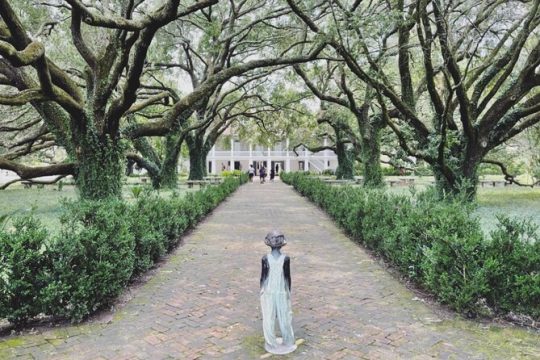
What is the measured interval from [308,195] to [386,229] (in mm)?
12400

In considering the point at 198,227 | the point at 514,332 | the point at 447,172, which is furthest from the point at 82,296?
the point at 447,172

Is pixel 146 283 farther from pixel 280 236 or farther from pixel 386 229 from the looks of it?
pixel 386 229

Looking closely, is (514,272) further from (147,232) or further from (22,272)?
(22,272)

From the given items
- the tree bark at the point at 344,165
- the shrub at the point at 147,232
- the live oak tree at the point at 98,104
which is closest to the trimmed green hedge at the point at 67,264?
the shrub at the point at 147,232

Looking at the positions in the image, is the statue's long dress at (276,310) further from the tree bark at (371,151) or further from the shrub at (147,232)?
the tree bark at (371,151)

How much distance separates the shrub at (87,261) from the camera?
14.6 ft

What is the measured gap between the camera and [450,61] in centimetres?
1038

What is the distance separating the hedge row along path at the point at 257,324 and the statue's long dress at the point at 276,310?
0.14m

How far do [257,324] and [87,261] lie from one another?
209 centimetres

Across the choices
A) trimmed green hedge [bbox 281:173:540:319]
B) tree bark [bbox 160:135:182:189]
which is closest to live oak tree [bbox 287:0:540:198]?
trimmed green hedge [bbox 281:173:540:319]

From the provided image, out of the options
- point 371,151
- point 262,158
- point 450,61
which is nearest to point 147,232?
point 450,61

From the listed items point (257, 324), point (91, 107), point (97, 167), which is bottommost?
point (257, 324)

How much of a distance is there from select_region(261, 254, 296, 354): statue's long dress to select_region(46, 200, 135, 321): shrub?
2046mm

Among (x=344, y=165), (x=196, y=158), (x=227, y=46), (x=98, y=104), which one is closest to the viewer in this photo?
(x=98, y=104)
